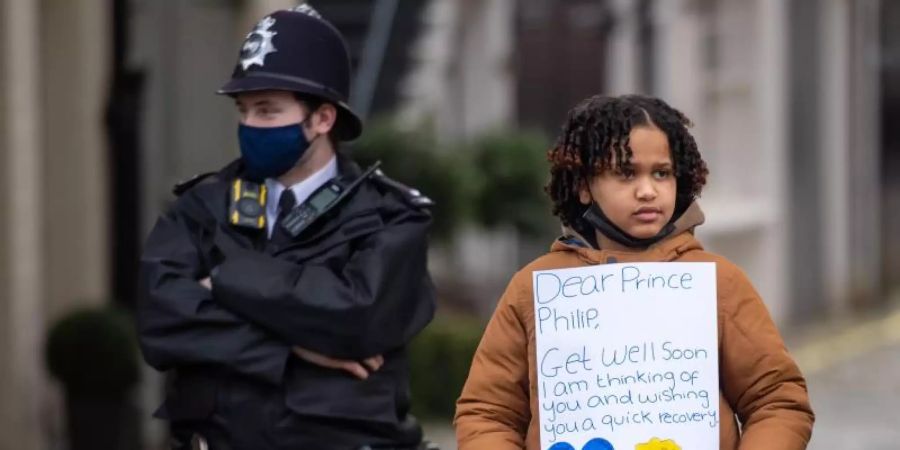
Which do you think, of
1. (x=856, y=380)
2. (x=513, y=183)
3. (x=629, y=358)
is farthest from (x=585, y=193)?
(x=856, y=380)

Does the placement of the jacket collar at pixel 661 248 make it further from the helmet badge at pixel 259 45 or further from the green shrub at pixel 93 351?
the green shrub at pixel 93 351

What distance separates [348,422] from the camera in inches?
179

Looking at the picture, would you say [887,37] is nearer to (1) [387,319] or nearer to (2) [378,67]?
(2) [378,67]

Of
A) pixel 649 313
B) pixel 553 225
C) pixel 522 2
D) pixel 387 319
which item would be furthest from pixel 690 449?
pixel 522 2

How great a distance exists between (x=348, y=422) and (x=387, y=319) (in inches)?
10.1

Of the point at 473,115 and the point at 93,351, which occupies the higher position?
the point at 473,115

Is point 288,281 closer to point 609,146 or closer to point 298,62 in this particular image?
point 298,62

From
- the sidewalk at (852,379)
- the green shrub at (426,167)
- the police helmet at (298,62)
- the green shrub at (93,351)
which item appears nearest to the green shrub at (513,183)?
the green shrub at (426,167)

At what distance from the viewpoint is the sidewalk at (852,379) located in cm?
1092

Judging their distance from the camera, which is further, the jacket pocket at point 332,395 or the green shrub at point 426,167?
the green shrub at point 426,167

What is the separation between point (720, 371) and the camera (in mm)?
3703

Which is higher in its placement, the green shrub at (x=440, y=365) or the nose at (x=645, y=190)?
the nose at (x=645, y=190)

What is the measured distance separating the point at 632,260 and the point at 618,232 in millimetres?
61

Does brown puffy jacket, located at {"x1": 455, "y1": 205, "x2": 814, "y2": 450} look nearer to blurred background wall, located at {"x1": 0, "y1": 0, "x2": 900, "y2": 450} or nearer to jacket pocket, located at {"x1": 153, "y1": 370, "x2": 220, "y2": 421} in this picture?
jacket pocket, located at {"x1": 153, "y1": 370, "x2": 220, "y2": 421}
